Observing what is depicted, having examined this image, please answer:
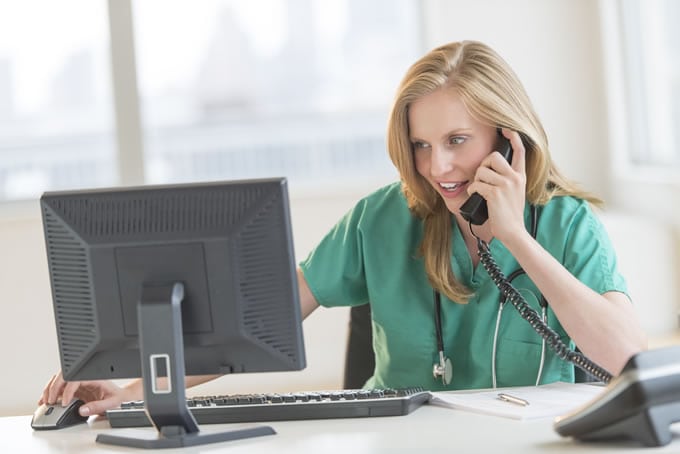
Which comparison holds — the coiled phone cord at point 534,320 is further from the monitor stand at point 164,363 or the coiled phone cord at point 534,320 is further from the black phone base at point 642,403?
the monitor stand at point 164,363

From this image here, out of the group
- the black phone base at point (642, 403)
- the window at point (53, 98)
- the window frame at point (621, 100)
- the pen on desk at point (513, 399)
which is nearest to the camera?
the black phone base at point (642, 403)

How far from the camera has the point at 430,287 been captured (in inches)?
84.1

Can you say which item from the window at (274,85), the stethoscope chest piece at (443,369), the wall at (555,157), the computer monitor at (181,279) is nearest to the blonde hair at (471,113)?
the stethoscope chest piece at (443,369)

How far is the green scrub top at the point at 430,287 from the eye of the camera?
2.05 metres

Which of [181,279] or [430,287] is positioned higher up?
[181,279]

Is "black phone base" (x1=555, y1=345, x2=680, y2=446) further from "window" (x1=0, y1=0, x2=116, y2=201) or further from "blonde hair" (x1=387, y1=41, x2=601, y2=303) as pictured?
"window" (x1=0, y1=0, x2=116, y2=201)

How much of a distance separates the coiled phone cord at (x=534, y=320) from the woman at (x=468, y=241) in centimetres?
4

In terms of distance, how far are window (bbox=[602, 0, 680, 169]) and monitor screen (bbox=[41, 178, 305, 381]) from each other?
8.67 feet

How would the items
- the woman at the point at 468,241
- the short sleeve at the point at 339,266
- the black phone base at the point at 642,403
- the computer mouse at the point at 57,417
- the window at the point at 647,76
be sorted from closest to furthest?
the black phone base at the point at 642,403 → the computer mouse at the point at 57,417 → the woman at the point at 468,241 → the short sleeve at the point at 339,266 → the window at the point at 647,76

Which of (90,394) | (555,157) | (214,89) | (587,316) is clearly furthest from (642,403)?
(214,89)

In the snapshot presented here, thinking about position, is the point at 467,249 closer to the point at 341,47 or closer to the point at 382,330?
the point at 382,330

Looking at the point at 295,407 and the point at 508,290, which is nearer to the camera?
the point at 295,407

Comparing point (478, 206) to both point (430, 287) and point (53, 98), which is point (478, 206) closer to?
point (430, 287)

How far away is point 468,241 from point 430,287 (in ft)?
0.43
